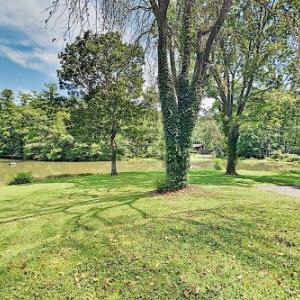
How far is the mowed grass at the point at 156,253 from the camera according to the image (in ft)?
10.1

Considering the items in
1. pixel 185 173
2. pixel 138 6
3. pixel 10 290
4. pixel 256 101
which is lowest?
pixel 10 290

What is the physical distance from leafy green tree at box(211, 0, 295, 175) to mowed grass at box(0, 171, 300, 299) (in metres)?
9.29

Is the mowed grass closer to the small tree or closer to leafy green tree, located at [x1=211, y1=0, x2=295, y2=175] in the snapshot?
leafy green tree, located at [x1=211, y1=0, x2=295, y2=175]

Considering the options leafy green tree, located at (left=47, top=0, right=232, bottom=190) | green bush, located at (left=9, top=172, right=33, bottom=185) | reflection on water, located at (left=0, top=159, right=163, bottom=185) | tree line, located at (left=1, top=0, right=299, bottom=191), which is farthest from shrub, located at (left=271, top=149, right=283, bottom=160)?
green bush, located at (left=9, top=172, right=33, bottom=185)

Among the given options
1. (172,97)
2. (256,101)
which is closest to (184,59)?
(172,97)

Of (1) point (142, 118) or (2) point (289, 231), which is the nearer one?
(2) point (289, 231)

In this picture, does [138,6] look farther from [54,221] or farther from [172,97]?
[54,221]

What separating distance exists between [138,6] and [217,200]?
5986 mm

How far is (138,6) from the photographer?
25.7 ft

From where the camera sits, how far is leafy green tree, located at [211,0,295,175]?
1327 centimetres

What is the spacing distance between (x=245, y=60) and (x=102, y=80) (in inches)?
335

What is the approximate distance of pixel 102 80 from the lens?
16688mm

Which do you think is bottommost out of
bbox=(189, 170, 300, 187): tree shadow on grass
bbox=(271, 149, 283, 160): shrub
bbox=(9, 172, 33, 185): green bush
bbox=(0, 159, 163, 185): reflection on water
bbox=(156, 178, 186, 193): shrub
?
bbox=(0, 159, 163, 185): reflection on water

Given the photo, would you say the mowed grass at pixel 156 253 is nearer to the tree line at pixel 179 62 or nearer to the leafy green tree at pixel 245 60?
the tree line at pixel 179 62
